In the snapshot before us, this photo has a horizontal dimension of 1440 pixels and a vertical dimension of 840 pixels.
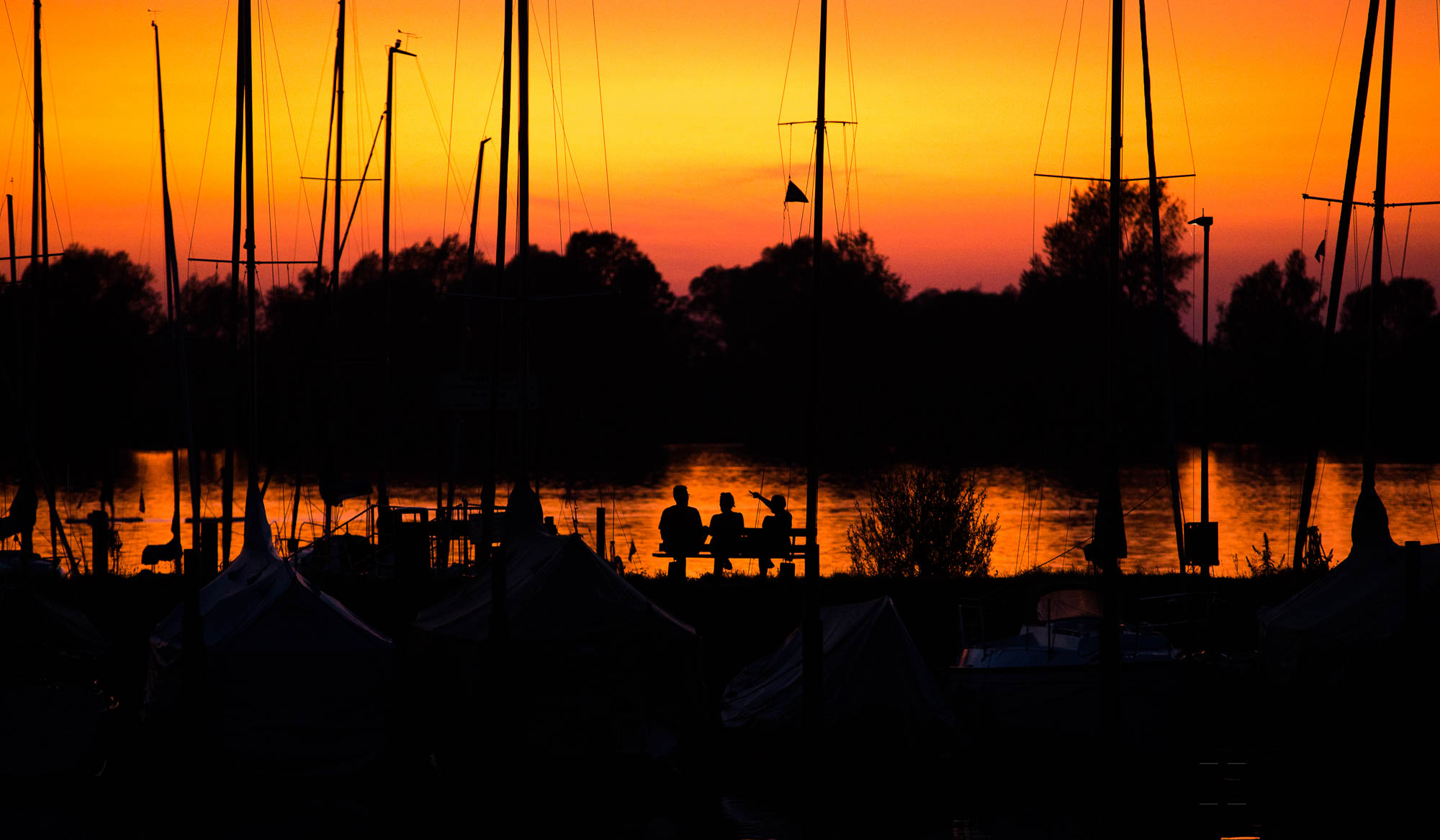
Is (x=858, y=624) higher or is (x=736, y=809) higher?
(x=858, y=624)

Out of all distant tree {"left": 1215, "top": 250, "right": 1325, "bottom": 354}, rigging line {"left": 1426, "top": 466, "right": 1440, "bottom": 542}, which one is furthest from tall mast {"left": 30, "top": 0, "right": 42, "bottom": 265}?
distant tree {"left": 1215, "top": 250, "right": 1325, "bottom": 354}

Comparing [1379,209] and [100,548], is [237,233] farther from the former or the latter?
[1379,209]

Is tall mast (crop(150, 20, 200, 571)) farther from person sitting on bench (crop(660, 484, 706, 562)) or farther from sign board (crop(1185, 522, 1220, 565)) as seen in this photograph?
sign board (crop(1185, 522, 1220, 565))

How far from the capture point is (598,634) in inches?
792

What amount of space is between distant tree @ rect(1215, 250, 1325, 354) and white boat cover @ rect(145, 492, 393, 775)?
96.8 metres

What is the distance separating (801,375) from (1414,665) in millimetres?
87297

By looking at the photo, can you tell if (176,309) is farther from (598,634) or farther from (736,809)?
(736,809)

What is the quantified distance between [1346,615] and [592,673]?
10.6 m

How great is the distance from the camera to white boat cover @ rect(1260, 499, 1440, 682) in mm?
20875

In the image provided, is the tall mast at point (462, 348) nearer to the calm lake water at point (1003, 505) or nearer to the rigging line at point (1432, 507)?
the calm lake water at point (1003, 505)

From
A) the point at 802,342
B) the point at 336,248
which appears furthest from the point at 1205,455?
the point at 802,342

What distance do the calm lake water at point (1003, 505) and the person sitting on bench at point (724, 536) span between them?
5.94m

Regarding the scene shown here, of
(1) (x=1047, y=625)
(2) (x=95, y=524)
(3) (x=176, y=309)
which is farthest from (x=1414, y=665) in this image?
(3) (x=176, y=309)

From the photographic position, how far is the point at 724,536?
27297 mm
